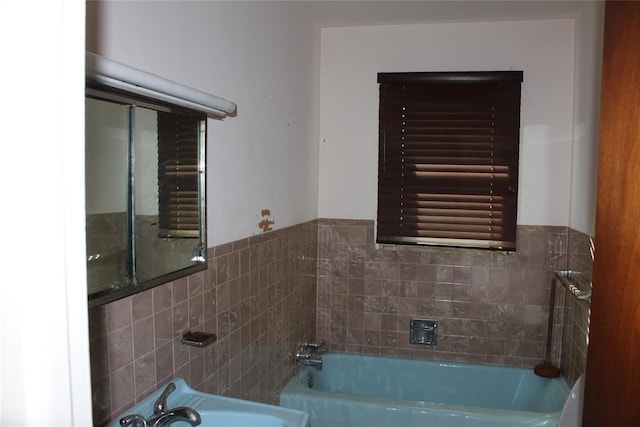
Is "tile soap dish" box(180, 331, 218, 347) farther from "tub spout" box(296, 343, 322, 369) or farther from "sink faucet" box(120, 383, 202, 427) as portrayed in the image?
"tub spout" box(296, 343, 322, 369)

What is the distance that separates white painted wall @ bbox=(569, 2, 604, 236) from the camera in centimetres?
224

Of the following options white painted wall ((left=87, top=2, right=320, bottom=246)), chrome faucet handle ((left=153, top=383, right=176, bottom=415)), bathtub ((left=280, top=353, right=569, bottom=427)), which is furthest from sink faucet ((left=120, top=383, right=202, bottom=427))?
bathtub ((left=280, top=353, right=569, bottom=427))

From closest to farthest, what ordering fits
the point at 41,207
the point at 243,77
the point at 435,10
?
the point at 41,207 < the point at 243,77 < the point at 435,10

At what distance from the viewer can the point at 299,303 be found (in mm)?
2623

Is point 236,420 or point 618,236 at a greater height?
point 618,236

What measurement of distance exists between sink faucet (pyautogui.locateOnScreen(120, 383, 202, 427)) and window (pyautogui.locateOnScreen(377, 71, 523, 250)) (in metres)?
1.93

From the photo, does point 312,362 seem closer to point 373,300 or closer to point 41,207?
point 373,300

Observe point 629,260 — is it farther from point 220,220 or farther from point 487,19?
point 487,19

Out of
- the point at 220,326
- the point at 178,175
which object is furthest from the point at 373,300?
the point at 178,175

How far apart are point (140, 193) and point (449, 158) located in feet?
6.57

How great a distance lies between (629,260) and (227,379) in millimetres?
1355

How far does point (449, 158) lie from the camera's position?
2799 millimetres

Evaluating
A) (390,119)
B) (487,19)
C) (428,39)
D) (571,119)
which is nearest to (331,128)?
(390,119)

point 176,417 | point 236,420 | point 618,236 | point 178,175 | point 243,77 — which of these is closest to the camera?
point 618,236
